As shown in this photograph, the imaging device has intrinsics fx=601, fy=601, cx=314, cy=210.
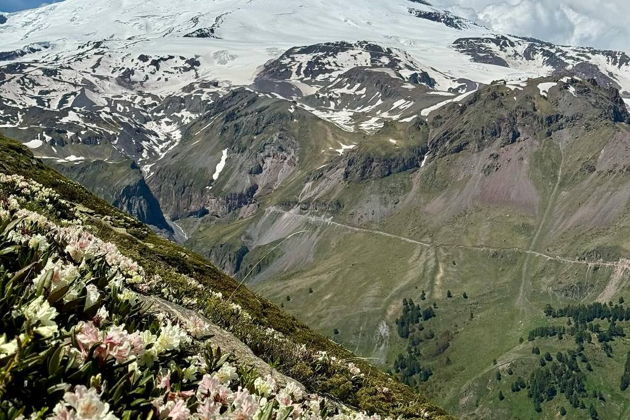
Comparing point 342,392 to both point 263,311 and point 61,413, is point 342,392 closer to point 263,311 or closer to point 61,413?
point 61,413

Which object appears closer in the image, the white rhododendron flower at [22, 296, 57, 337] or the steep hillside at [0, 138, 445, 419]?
the steep hillside at [0, 138, 445, 419]

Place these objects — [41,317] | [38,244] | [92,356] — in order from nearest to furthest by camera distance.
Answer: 1. [41,317]
2. [92,356]
3. [38,244]

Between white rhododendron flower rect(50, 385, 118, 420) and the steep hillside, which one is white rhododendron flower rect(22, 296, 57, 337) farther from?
white rhododendron flower rect(50, 385, 118, 420)

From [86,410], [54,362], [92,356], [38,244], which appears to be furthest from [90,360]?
[38,244]

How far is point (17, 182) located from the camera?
26.1 m

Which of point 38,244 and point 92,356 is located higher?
point 92,356

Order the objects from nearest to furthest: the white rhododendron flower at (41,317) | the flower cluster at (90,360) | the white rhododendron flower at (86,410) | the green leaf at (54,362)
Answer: the white rhododendron flower at (86,410) < the flower cluster at (90,360) < the green leaf at (54,362) < the white rhododendron flower at (41,317)

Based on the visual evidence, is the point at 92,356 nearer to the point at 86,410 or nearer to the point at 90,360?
the point at 90,360

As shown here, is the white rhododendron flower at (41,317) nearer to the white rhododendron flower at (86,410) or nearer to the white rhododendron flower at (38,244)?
the white rhododendron flower at (86,410)

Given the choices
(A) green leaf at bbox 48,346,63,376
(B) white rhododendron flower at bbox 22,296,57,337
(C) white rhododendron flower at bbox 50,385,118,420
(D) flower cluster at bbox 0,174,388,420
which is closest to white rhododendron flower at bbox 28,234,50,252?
(D) flower cluster at bbox 0,174,388,420

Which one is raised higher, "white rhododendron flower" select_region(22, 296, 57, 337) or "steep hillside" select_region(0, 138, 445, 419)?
"white rhododendron flower" select_region(22, 296, 57, 337)

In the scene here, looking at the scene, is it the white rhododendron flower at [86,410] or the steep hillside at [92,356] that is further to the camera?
the steep hillside at [92,356]

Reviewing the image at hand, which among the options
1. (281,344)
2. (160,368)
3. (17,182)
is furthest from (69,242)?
(17,182)

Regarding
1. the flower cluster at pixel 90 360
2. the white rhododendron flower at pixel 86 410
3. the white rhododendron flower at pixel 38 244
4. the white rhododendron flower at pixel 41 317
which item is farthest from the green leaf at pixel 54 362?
the white rhododendron flower at pixel 38 244
